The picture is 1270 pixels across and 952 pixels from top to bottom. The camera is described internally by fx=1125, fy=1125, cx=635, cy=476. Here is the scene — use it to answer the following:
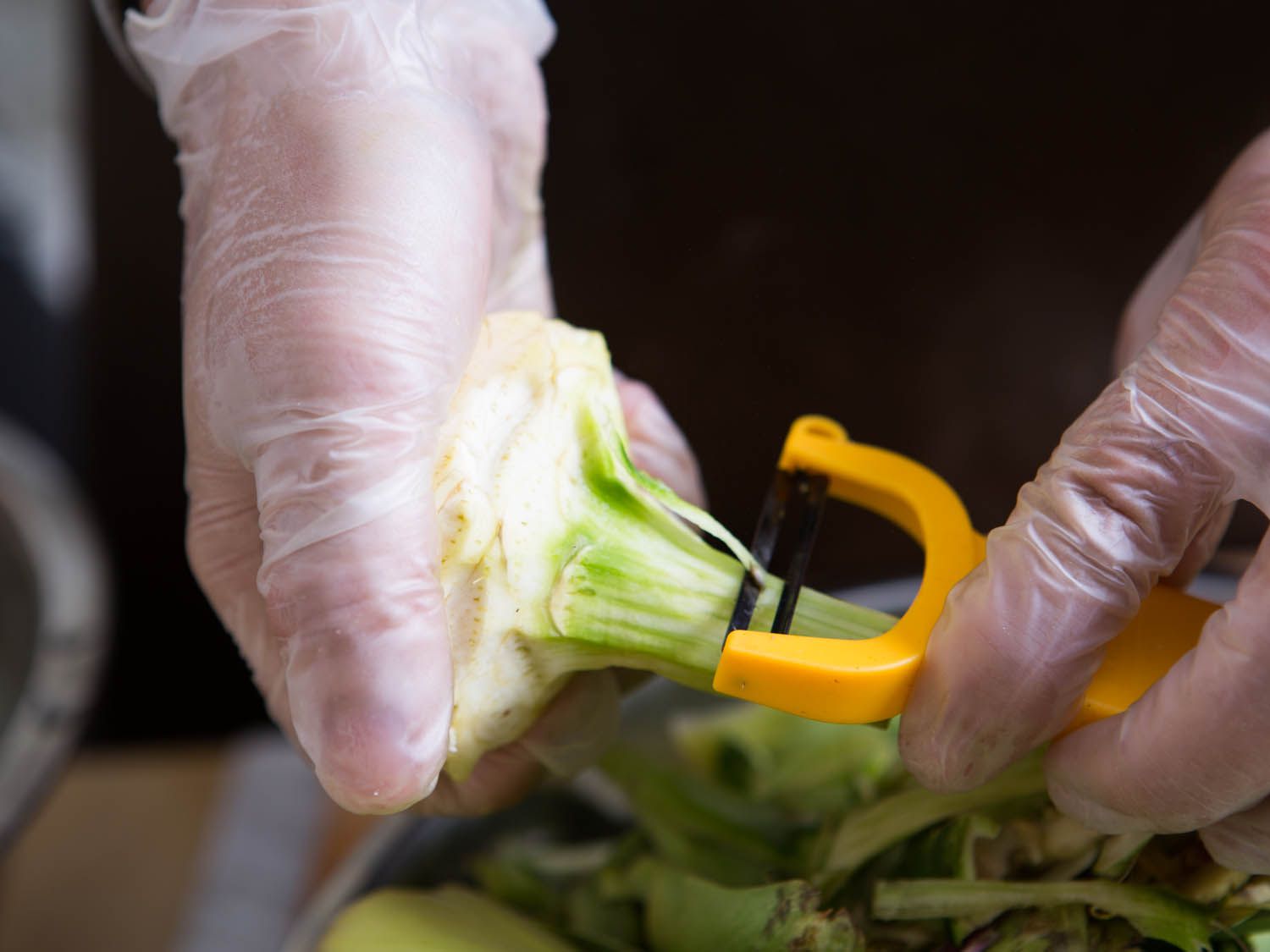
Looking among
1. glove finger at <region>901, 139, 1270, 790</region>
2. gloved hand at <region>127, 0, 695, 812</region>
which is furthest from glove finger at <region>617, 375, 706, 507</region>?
glove finger at <region>901, 139, 1270, 790</region>

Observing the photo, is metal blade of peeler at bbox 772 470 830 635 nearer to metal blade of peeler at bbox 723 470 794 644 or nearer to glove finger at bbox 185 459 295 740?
metal blade of peeler at bbox 723 470 794 644

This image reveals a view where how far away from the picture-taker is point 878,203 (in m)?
0.47

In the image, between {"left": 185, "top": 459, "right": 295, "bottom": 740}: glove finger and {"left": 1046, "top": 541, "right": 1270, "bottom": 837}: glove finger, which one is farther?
{"left": 185, "top": 459, "right": 295, "bottom": 740}: glove finger

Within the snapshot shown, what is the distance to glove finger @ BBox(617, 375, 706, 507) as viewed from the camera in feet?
1.57

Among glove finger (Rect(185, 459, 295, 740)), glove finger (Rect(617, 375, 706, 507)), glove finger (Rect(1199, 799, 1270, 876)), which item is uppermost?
glove finger (Rect(617, 375, 706, 507))

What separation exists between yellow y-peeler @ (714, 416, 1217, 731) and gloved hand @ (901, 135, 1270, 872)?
1 centimetres

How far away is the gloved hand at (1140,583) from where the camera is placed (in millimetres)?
365

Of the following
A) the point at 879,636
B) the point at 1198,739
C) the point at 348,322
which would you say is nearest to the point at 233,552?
the point at 348,322

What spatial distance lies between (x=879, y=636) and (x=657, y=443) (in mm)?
134

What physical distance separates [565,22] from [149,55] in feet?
0.60

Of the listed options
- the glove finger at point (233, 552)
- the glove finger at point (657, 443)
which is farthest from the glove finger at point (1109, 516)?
the glove finger at point (233, 552)

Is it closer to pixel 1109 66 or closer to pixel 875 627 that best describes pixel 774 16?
pixel 1109 66

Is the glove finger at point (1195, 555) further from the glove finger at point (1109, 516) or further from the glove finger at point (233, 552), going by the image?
the glove finger at point (233, 552)

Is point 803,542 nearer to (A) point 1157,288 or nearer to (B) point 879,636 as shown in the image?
(B) point 879,636
